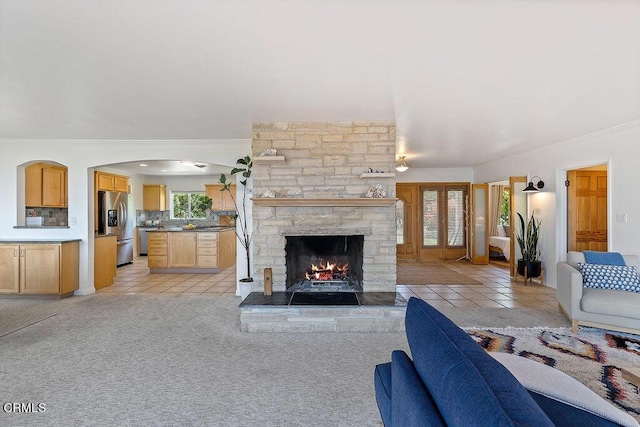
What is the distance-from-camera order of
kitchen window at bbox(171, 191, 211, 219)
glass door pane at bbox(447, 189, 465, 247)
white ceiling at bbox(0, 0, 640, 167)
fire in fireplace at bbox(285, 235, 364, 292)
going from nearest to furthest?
white ceiling at bbox(0, 0, 640, 167) < fire in fireplace at bbox(285, 235, 364, 292) < glass door pane at bbox(447, 189, 465, 247) < kitchen window at bbox(171, 191, 211, 219)

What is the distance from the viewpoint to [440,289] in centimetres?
523

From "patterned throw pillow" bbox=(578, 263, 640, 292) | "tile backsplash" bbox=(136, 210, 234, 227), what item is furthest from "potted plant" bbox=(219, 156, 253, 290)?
"tile backsplash" bbox=(136, 210, 234, 227)

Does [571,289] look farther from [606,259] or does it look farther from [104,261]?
[104,261]

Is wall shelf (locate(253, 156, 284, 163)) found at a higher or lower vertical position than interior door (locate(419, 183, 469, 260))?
higher

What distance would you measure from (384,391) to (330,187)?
271cm

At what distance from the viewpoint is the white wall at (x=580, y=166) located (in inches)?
157

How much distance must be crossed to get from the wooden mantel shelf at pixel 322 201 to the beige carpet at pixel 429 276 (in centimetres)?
255

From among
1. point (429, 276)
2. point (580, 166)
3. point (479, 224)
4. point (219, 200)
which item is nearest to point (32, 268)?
point (219, 200)

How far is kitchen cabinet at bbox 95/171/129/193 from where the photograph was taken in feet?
22.5

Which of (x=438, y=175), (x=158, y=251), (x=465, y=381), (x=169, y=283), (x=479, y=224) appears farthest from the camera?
(x=438, y=175)

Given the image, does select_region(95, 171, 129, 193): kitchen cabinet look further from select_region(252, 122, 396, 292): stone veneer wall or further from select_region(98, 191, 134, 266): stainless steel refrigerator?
select_region(252, 122, 396, 292): stone veneer wall

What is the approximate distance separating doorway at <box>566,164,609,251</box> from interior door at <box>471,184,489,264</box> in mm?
2525

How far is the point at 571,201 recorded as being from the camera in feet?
17.0

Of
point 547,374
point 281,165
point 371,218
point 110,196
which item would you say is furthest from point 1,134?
point 547,374
